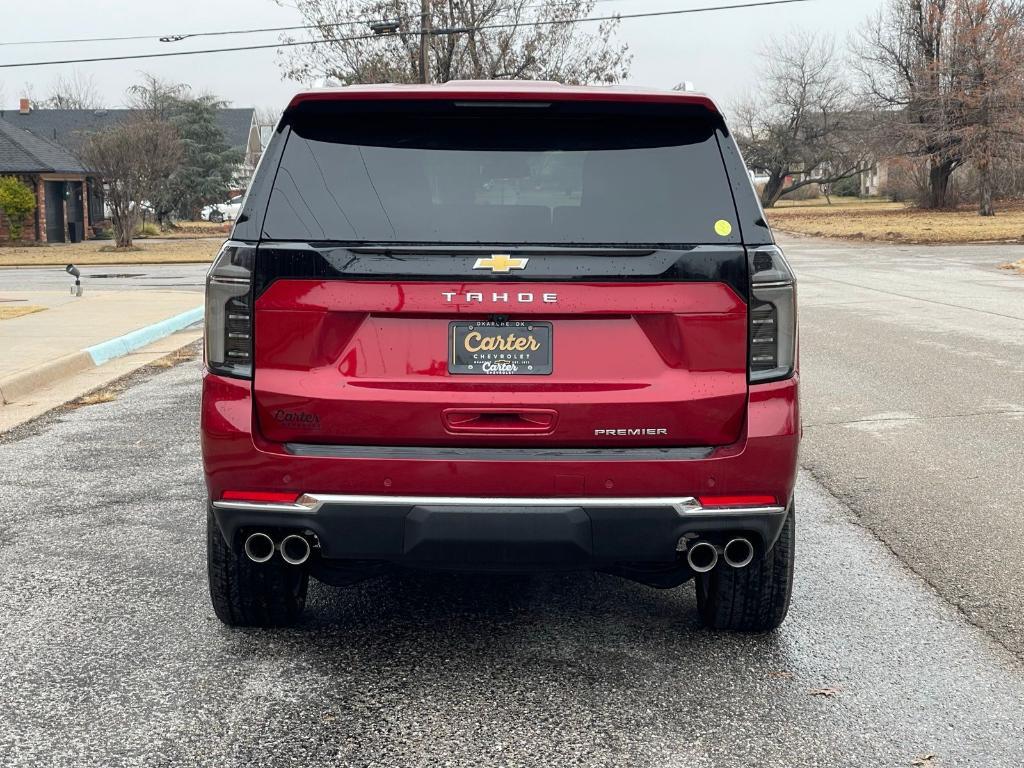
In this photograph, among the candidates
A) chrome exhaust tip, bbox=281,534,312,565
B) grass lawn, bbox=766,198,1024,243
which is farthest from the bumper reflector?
grass lawn, bbox=766,198,1024,243

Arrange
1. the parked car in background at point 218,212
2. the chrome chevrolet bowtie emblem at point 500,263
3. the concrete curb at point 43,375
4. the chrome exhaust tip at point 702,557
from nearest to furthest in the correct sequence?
the chrome chevrolet bowtie emblem at point 500,263, the chrome exhaust tip at point 702,557, the concrete curb at point 43,375, the parked car in background at point 218,212

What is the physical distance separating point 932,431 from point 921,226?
41.0 m

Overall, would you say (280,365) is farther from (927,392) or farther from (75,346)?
(75,346)

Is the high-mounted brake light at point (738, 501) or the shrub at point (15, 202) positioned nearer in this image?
the high-mounted brake light at point (738, 501)

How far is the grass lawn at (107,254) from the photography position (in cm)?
3384

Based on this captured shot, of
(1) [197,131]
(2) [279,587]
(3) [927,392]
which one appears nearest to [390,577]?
(2) [279,587]

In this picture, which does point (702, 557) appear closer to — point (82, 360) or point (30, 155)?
point (82, 360)

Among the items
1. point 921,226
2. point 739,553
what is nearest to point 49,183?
point 921,226

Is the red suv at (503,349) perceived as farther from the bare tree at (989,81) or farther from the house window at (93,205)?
the house window at (93,205)

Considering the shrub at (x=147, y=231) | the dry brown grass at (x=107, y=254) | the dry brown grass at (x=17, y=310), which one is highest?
the shrub at (x=147, y=231)

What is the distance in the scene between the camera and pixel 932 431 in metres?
8.30

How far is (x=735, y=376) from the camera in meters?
3.74

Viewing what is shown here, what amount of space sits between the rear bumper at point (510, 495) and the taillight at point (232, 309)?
0.25ft

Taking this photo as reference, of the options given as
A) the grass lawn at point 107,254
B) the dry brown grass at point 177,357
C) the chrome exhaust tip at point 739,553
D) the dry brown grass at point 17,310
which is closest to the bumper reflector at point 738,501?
the chrome exhaust tip at point 739,553
